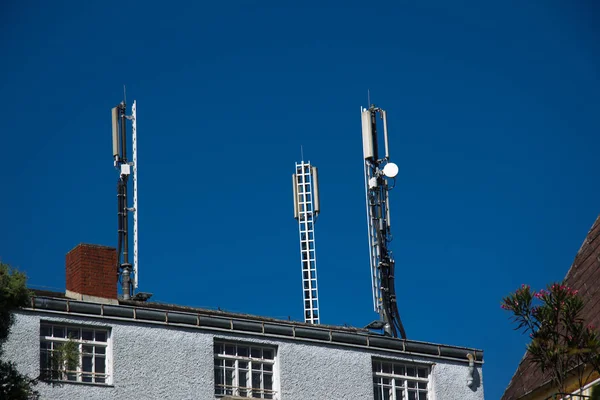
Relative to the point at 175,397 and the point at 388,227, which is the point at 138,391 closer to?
the point at 175,397

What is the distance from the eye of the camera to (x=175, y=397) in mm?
36562

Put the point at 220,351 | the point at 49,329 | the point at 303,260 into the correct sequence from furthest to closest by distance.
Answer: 1. the point at 303,260
2. the point at 220,351
3. the point at 49,329

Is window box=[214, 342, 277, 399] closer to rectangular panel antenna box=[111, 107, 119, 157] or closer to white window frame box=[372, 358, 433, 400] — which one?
white window frame box=[372, 358, 433, 400]

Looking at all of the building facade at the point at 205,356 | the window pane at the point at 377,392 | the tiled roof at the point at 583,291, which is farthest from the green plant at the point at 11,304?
the tiled roof at the point at 583,291

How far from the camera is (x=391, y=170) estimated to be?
55406 millimetres

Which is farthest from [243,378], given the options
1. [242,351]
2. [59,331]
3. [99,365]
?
[59,331]

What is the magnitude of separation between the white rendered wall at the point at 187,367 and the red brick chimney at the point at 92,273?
2.97 m

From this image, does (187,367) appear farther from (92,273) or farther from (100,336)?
(92,273)

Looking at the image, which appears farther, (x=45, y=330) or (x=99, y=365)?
(x=99, y=365)

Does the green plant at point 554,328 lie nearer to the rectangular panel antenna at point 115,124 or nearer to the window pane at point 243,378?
the window pane at point 243,378

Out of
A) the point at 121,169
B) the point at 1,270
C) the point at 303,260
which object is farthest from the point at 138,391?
the point at 303,260

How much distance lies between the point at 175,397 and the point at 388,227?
20079 mm

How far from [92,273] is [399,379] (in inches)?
373

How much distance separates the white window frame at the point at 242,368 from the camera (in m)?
37.6
